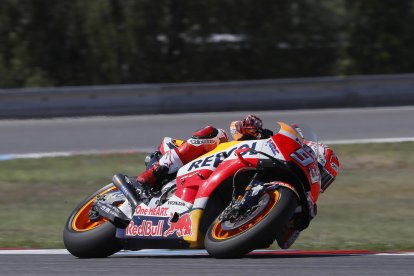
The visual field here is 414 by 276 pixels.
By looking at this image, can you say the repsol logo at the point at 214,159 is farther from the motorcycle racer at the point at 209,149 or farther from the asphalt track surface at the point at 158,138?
the asphalt track surface at the point at 158,138

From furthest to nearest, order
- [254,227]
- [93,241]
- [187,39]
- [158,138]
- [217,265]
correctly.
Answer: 1. [187,39]
2. [158,138]
3. [93,241]
4. [254,227]
5. [217,265]

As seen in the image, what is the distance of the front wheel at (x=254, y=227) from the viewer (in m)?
6.91

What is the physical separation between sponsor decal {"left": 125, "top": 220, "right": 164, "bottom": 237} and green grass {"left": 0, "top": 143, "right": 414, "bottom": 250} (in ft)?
4.87

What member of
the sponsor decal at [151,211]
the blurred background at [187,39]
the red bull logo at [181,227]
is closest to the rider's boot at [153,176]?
the sponsor decal at [151,211]

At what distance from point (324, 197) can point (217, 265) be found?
6008 mm

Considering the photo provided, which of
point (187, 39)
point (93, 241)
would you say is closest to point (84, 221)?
point (93, 241)

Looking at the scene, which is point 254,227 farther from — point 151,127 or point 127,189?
point 151,127

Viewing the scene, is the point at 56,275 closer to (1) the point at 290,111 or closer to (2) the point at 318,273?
(2) the point at 318,273

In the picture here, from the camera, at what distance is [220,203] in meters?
7.55

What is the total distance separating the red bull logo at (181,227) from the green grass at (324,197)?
177cm

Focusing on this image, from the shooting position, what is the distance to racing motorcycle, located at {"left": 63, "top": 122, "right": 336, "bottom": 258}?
7094 millimetres

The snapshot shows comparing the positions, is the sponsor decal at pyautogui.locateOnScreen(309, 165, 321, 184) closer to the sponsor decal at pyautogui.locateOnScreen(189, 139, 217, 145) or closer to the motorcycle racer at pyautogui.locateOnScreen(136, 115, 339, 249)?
the motorcycle racer at pyautogui.locateOnScreen(136, 115, 339, 249)

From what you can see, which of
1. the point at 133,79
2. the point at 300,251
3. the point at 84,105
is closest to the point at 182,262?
the point at 300,251

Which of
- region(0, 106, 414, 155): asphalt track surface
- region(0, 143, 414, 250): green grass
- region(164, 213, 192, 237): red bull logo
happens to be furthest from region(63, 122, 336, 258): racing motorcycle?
region(0, 106, 414, 155): asphalt track surface
